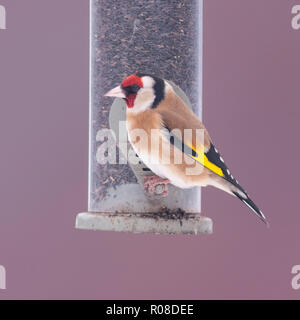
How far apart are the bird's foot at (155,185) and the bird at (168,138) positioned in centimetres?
12

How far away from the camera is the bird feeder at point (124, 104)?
5.80m

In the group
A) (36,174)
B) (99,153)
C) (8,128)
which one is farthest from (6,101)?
(99,153)

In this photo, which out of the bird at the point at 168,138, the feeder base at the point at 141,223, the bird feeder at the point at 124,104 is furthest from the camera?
the bird feeder at the point at 124,104

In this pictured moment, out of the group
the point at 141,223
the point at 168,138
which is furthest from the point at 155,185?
the point at 168,138

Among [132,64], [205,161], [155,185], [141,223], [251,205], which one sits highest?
[132,64]

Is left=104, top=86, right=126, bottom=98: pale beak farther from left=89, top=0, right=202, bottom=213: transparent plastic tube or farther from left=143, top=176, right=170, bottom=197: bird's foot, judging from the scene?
left=143, top=176, right=170, bottom=197: bird's foot

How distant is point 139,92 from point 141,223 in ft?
2.61

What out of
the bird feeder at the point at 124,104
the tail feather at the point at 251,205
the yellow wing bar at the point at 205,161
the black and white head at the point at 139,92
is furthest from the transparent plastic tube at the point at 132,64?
the tail feather at the point at 251,205

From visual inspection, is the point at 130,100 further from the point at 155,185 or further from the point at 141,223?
the point at 141,223

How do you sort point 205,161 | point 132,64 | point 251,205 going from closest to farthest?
point 251,205
point 205,161
point 132,64

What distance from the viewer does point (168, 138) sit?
217 inches

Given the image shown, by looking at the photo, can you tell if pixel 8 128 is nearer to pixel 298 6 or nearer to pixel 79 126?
pixel 79 126

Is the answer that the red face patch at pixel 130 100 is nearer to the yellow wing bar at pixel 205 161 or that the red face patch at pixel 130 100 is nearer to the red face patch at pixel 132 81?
the red face patch at pixel 132 81

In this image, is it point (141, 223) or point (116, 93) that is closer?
point (116, 93)
